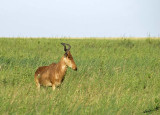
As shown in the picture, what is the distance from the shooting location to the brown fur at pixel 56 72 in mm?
10363

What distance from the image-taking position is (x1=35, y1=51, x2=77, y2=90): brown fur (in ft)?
34.0

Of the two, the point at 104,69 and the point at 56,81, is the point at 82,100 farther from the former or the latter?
the point at 104,69

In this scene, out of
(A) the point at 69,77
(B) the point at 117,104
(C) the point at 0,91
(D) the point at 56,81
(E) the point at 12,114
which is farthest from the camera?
(A) the point at 69,77

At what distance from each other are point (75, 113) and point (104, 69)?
9124 mm

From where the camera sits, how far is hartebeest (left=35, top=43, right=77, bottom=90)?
10.3 metres

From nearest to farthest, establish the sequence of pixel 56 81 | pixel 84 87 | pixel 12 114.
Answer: pixel 12 114
pixel 56 81
pixel 84 87

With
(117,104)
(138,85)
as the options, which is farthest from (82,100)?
(138,85)

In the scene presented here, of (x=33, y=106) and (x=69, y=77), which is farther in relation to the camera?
(x=69, y=77)

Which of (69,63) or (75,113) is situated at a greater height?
(69,63)

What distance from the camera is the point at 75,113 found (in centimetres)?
773

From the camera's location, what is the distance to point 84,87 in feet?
39.0

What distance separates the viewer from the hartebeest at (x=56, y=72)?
10.3 meters

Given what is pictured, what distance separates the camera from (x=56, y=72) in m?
10.8

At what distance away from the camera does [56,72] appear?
1081 centimetres
